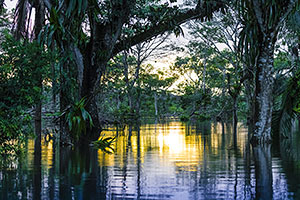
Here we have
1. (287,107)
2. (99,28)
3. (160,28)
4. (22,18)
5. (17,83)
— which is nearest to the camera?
(17,83)

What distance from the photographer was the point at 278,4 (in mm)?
10992

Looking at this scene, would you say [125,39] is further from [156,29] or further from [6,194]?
[6,194]

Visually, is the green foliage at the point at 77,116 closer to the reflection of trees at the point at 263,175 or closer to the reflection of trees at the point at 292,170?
the reflection of trees at the point at 263,175

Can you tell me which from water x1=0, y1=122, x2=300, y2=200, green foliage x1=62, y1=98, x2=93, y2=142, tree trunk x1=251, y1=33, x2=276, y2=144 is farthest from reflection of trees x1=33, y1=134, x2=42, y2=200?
tree trunk x1=251, y1=33, x2=276, y2=144

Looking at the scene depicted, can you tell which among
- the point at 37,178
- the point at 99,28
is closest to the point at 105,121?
the point at 99,28

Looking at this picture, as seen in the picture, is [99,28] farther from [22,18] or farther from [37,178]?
[37,178]

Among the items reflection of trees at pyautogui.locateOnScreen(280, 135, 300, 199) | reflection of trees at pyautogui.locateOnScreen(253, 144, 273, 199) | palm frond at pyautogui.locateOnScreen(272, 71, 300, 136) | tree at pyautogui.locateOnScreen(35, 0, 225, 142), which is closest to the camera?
reflection of trees at pyautogui.locateOnScreen(253, 144, 273, 199)

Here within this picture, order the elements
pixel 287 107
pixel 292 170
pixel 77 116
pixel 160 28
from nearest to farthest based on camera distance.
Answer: pixel 292 170 < pixel 77 116 < pixel 287 107 < pixel 160 28

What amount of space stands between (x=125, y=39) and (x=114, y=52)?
0.74m

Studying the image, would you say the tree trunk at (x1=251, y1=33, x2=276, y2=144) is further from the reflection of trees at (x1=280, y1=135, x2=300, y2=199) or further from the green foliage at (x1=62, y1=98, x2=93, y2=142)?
the green foliage at (x1=62, y1=98, x2=93, y2=142)

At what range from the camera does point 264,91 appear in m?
11.6

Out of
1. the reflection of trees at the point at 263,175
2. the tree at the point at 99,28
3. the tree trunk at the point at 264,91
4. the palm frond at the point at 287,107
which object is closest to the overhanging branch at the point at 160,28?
the tree at the point at 99,28

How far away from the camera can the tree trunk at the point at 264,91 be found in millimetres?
11508

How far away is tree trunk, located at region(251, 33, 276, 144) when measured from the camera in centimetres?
1151
